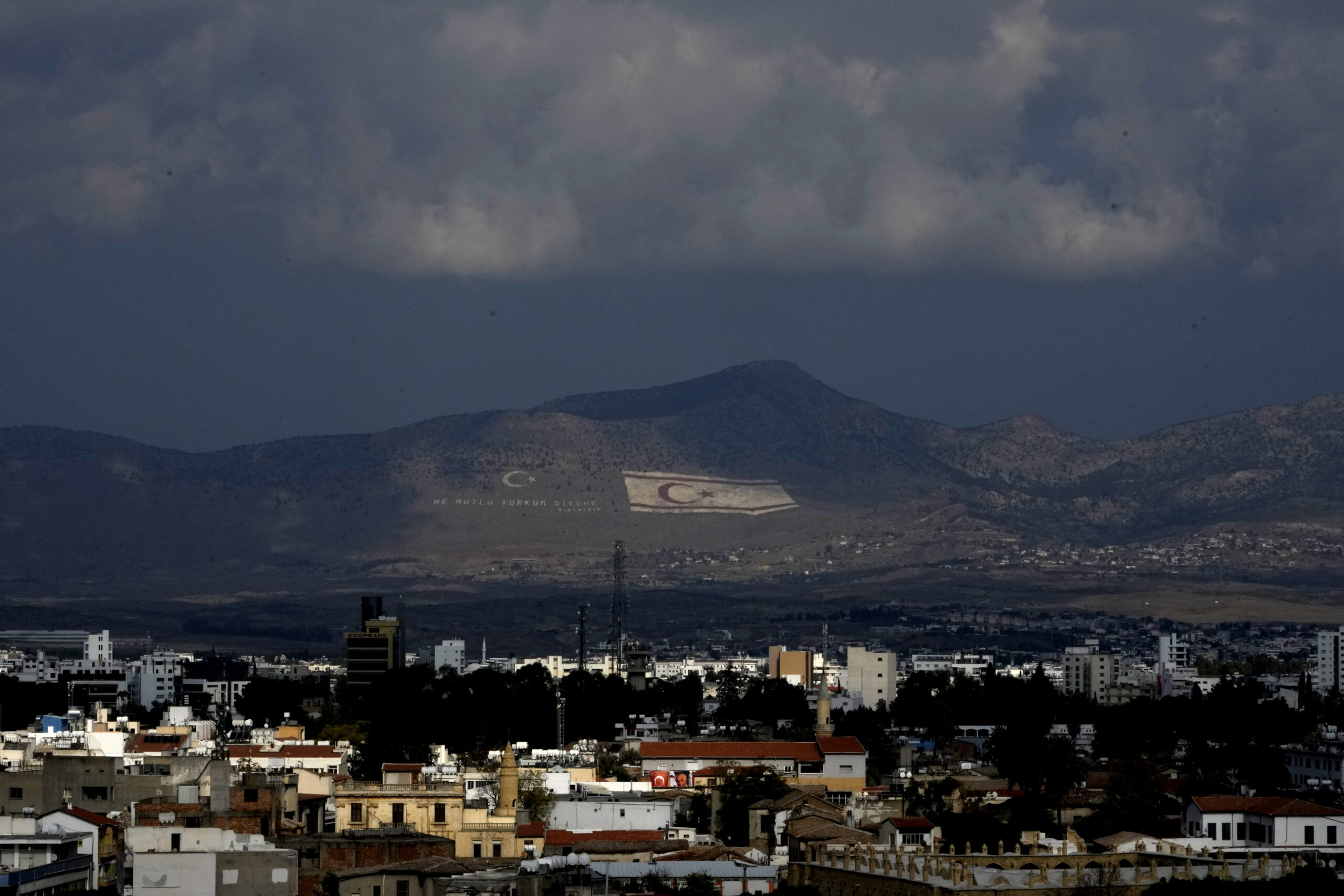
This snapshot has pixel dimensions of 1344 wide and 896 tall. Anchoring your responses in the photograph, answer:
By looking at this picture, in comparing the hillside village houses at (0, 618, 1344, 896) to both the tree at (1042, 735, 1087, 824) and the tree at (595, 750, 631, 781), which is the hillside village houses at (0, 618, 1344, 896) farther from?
the tree at (1042, 735, 1087, 824)

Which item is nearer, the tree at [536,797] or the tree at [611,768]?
the tree at [536,797]

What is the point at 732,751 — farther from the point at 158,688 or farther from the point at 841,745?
the point at 158,688

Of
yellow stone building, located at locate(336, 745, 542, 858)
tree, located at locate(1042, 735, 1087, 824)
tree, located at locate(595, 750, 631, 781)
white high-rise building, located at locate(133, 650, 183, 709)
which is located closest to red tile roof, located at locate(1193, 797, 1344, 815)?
tree, located at locate(1042, 735, 1087, 824)

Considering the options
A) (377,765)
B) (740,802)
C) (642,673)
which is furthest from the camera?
(642,673)

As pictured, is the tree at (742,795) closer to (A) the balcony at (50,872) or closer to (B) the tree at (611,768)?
(B) the tree at (611,768)

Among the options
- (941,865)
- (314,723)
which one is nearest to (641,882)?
(941,865)

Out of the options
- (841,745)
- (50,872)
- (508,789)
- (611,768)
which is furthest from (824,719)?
(50,872)

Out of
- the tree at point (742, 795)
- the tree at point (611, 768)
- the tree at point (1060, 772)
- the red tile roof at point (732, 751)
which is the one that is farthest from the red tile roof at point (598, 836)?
the red tile roof at point (732, 751)

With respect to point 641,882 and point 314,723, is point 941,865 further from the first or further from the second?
point 314,723
